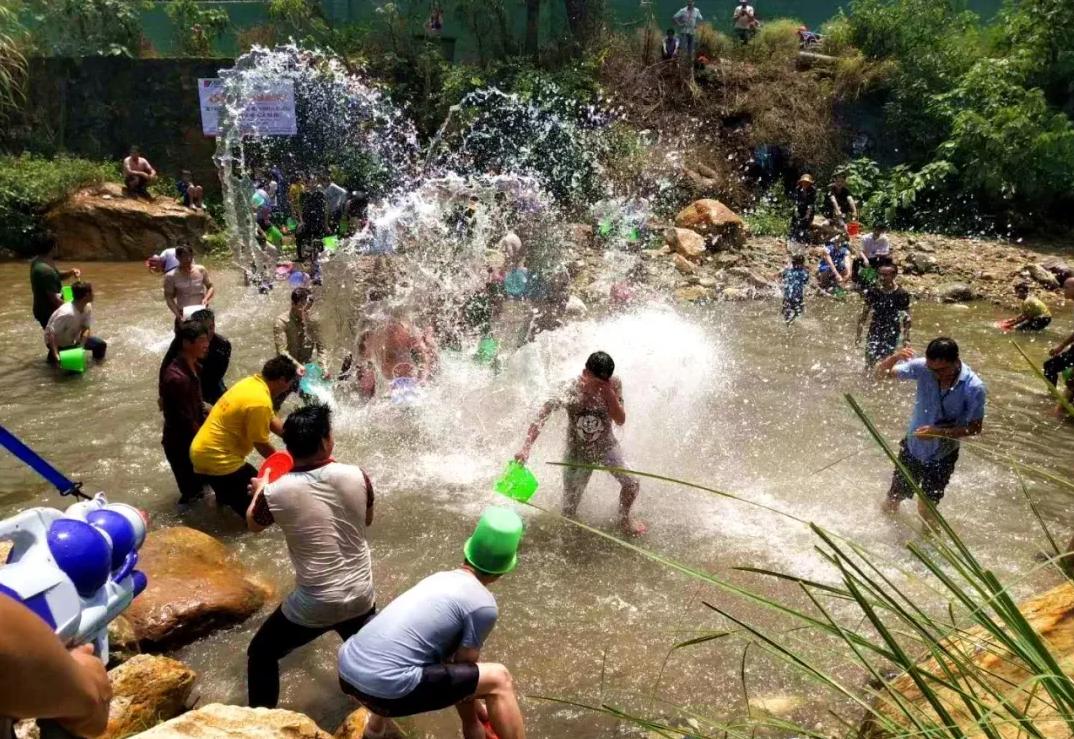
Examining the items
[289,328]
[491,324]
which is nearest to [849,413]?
[491,324]

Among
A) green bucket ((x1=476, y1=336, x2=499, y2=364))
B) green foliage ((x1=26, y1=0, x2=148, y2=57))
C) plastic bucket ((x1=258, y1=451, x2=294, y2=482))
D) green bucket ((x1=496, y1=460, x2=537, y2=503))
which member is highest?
green foliage ((x1=26, y1=0, x2=148, y2=57))

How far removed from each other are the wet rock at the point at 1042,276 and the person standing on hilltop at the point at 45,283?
1481cm

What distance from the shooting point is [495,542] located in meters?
2.95

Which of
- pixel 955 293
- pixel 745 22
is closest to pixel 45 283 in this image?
pixel 955 293

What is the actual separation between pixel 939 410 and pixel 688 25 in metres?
16.1

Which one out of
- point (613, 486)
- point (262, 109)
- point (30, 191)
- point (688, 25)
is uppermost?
point (688, 25)

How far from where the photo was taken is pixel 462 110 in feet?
60.3

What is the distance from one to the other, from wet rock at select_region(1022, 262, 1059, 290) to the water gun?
14922 millimetres

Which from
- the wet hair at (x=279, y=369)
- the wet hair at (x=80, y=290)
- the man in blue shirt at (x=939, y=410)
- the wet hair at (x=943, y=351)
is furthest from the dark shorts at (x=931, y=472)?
the wet hair at (x=80, y=290)

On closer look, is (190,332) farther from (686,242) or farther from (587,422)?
(686,242)

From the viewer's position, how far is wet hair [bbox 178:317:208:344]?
5039mm

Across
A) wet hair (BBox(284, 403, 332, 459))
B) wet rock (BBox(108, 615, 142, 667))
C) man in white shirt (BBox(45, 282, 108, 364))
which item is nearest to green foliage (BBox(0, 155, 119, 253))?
man in white shirt (BBox(45, 282, 108, 364))

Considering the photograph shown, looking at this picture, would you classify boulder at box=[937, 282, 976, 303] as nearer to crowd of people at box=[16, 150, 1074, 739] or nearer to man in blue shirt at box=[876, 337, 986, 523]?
crowd of people at box=[16, 150, 1074, 739]

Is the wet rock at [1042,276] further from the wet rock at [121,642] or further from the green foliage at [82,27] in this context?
the green foliage at [82,27]
